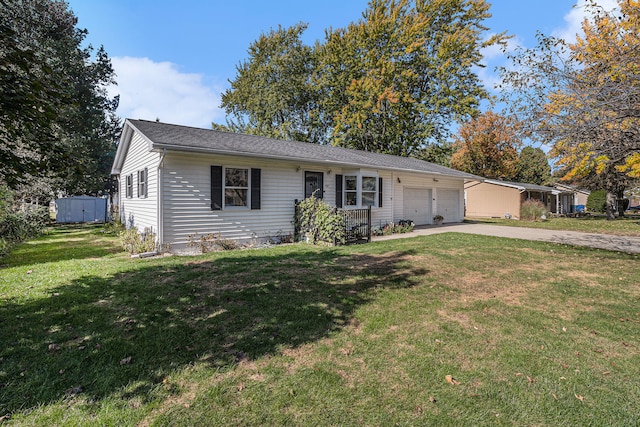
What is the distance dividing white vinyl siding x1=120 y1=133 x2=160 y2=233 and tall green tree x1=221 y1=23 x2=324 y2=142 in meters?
16.9

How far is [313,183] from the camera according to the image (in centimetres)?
1148

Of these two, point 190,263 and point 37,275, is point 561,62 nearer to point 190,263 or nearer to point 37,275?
point 190,263

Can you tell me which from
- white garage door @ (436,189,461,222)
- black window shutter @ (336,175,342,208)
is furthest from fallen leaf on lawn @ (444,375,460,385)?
white garage door @ (436,189,461,222)

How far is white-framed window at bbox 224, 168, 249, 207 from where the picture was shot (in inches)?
369

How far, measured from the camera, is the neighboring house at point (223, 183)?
27.6ft

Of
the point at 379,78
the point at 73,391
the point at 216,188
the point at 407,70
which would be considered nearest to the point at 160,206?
the point at 216,188

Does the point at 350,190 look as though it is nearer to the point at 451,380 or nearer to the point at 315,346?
the point at 315,346

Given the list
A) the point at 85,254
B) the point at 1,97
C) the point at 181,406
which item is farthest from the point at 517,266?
the point at 85,254

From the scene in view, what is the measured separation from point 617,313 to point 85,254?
11821 mm

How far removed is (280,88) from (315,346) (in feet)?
92.1

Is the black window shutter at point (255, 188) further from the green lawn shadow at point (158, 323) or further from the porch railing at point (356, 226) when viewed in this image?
the green lawn shadow at point (158, 323)

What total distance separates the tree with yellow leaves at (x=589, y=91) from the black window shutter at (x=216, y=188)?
8.82 metres

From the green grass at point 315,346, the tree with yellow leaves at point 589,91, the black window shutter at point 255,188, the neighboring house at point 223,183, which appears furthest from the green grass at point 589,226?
the black window shutter at point 255,188

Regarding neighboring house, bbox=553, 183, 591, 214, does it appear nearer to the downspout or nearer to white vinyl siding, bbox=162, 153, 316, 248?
white vinyl siding, bbox=162, 153, 316, 248
